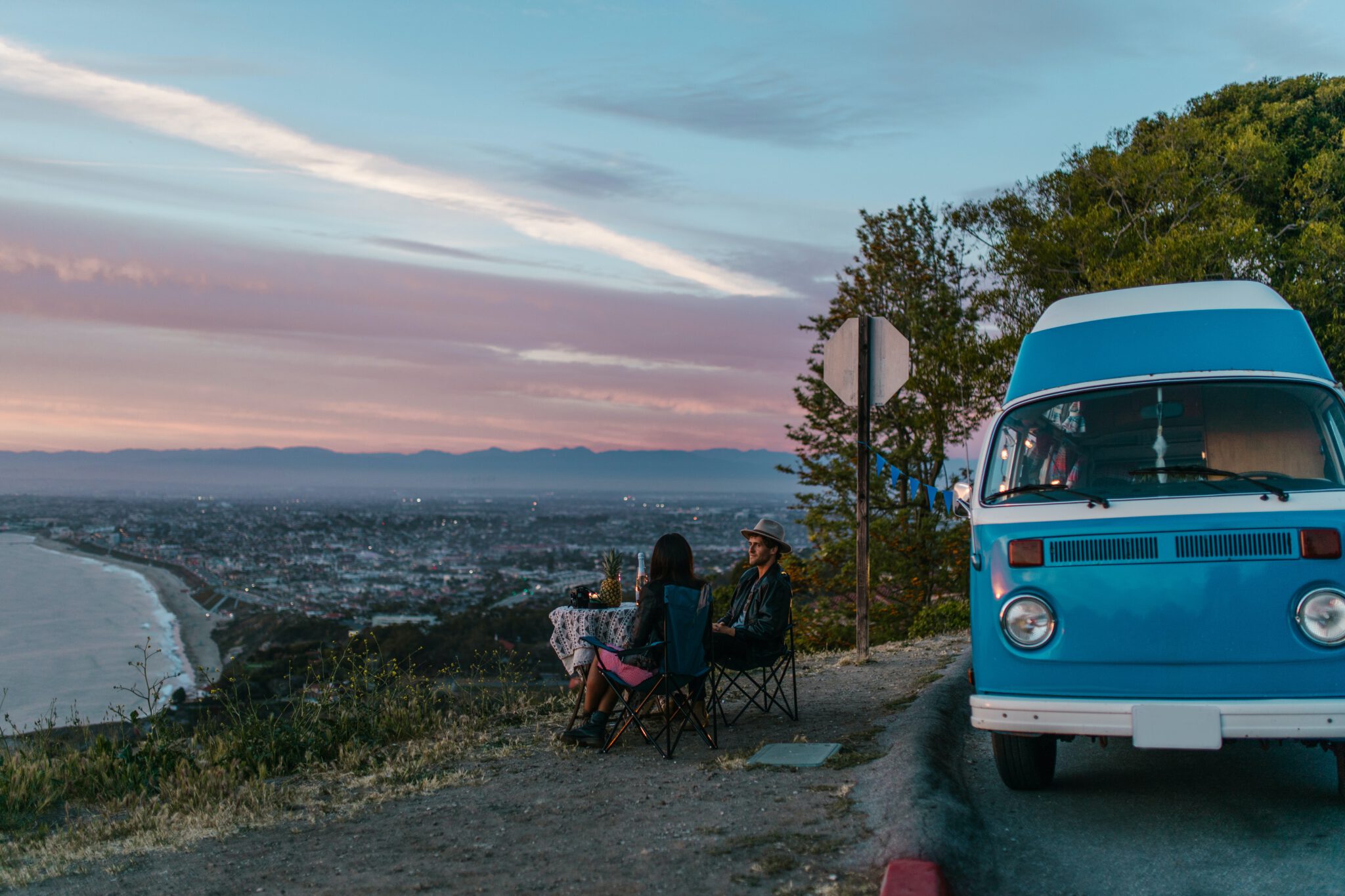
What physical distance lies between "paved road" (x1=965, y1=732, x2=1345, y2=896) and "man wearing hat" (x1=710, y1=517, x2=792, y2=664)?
1.57 meters

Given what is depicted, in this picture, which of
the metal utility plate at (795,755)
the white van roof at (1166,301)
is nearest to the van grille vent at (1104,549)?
the white van roof at (1166,301)

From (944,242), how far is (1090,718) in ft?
85.8

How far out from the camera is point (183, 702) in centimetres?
1123

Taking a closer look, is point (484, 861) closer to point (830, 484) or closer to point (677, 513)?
point (830, 484)

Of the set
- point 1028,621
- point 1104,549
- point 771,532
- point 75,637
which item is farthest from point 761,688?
point 75,637

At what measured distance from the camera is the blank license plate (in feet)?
14.5

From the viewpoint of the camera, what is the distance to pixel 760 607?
7.52 meters

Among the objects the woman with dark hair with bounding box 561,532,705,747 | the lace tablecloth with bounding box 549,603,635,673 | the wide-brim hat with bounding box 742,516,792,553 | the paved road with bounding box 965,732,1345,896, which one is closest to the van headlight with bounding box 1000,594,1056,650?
the paved road with bounding box 965,732,1345,896

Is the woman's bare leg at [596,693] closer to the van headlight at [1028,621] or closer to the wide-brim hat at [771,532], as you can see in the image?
the wide-brim hat at [771,532]

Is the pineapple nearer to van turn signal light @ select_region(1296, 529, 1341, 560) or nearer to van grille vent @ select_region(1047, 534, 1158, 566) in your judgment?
van grille vent @ select_region(1047, 534, 1158, 566)

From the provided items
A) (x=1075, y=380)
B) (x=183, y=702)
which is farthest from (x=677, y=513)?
(x=1075, y=380)

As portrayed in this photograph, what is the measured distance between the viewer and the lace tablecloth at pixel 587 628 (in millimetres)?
7688

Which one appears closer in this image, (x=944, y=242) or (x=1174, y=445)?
(x=1174, y=445)

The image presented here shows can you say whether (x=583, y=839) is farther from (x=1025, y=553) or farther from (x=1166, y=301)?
(x=1166, y=301)
